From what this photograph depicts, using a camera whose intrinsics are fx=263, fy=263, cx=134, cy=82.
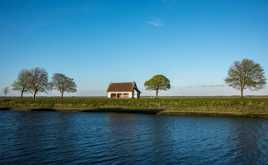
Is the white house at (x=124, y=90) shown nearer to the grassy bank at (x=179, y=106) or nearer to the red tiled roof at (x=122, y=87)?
the red tiled roof at (x=122, y=87)

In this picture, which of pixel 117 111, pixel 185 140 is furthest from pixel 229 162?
pixel 117 111

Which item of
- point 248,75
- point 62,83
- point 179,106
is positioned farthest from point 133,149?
point 62,83

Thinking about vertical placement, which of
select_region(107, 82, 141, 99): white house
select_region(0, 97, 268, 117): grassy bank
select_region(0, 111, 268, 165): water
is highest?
select_region(107, 82, 141, 99): white house

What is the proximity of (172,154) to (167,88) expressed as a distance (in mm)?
105625

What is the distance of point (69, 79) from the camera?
5271 inches

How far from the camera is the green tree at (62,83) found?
130 meters

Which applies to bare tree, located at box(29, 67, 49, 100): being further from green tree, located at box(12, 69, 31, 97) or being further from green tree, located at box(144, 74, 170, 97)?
green tree, located at box(144, 74, 170, 97)

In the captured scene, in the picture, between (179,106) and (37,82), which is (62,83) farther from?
(179,106)

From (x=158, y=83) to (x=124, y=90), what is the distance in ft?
68.4

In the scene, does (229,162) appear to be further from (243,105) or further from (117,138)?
(243,105)

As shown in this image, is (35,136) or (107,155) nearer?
(107,155)

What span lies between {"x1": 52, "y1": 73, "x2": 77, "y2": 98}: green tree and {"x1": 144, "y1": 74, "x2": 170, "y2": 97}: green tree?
38.4 meters

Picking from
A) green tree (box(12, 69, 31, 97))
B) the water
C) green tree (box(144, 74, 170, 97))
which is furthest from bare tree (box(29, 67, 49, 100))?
the water

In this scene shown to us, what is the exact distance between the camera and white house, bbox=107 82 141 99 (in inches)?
4358
